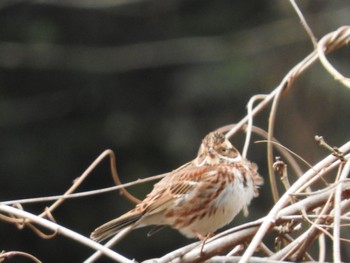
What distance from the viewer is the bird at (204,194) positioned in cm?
373

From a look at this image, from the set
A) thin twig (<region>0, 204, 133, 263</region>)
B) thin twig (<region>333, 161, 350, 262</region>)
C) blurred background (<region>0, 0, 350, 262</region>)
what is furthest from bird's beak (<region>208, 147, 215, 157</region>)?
blurred background (<region>0, 0, 350, 262</region>)

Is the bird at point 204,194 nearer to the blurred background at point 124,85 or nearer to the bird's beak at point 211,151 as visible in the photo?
the bird's beak at point 211,151

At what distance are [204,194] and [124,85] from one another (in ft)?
18.9

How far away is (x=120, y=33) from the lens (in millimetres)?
9797

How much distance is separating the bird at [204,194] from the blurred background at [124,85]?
4.58 metres

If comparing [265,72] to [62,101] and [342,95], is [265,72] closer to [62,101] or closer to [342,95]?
[342,95]

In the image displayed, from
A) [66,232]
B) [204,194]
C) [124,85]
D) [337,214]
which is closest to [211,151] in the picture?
[204,194]

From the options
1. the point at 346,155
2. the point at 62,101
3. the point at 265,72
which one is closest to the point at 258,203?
the point at 265,72

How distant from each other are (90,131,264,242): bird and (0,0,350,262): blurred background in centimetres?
458

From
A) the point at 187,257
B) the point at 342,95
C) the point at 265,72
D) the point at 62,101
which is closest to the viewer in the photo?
the point at 187,257

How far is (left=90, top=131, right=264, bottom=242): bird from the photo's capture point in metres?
3.73

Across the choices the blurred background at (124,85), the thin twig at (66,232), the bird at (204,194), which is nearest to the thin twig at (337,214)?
the thin twig at (66,232)

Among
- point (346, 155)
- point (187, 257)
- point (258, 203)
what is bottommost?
point (258, 203)

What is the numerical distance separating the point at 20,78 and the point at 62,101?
40 centimetres
